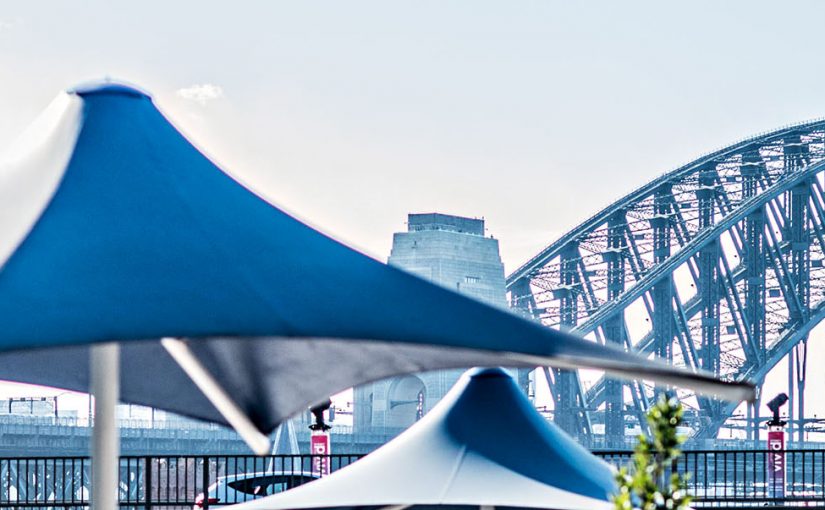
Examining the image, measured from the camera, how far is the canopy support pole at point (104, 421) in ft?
27.5

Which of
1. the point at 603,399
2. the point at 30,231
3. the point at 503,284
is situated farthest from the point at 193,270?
the point at 603,399

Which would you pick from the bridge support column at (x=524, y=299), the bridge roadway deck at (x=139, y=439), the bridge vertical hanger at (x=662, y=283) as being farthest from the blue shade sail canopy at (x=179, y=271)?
the bridge support column at (x=524, y=299)

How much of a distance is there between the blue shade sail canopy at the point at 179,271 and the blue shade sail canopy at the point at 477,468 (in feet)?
6.91

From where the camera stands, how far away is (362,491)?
1121 cm

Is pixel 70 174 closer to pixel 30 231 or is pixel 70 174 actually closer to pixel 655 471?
pixel 30 231

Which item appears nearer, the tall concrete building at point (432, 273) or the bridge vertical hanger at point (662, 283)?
the tall concrete building at point (432, 273)

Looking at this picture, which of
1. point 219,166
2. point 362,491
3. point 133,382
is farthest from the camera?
point 362,491

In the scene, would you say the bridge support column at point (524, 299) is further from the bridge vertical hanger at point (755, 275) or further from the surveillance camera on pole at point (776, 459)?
the surveillance camera on pole at point (776, 459)

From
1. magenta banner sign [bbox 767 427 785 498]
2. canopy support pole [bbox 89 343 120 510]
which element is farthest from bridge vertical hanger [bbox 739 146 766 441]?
canopy support pole [bbox 89 343 120 510]

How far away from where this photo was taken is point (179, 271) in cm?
738

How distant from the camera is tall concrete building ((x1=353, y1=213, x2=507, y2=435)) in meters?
68.2

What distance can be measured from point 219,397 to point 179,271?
2197 millimetres

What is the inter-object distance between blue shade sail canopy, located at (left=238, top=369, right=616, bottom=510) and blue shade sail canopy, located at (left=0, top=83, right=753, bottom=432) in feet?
6.91

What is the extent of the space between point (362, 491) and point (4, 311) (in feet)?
15.3
